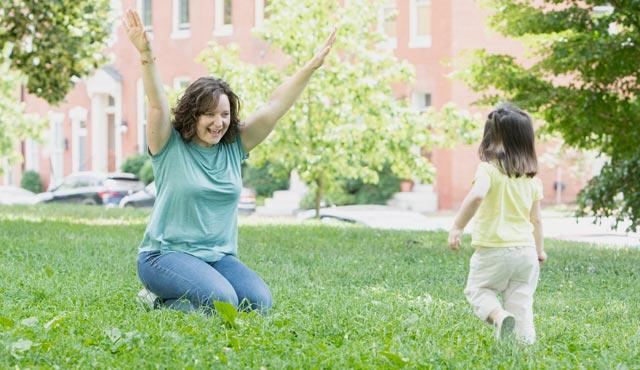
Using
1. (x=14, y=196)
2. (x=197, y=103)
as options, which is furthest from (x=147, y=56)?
(x=14, y=196)

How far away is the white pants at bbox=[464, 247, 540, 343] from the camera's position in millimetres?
5586

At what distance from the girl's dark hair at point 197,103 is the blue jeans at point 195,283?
756mm

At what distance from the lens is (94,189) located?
3072cm

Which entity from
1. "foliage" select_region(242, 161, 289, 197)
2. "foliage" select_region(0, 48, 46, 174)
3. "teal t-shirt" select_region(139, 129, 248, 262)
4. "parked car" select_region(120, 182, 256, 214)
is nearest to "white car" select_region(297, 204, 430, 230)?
"parked car" select_region(120, 182, 256, 214)

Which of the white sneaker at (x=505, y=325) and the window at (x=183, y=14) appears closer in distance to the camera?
the white sneaker at (x=505, y=325)

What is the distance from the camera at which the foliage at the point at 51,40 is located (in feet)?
50.1

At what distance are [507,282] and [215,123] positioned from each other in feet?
6.50

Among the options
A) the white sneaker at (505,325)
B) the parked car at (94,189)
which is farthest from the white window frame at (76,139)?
the white sneaker at (505,325)

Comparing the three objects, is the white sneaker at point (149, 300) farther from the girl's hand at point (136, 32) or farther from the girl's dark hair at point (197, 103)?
the girl's hand at point (136, 32)

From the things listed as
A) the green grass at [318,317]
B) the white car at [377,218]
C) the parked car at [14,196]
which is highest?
the green grass at [318,317]

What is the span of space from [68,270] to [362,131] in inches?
431

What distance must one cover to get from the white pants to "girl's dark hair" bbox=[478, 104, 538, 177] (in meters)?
0.41

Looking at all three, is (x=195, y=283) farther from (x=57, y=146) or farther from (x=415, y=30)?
(x=57, y=146)

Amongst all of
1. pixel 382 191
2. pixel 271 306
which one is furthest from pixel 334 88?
pixel 271 306
